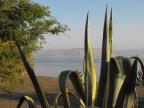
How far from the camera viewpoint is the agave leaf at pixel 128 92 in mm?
1972

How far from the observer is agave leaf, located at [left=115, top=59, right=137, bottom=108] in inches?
77.6

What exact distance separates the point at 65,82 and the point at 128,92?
482mm

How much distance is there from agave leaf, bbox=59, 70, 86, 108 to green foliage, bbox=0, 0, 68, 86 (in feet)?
31.1

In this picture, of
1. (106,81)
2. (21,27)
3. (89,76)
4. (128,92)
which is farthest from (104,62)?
(21,27)

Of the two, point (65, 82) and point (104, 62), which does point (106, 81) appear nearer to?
point (104, 62)

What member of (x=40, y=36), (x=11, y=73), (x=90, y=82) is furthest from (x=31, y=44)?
(x=90, y=82)

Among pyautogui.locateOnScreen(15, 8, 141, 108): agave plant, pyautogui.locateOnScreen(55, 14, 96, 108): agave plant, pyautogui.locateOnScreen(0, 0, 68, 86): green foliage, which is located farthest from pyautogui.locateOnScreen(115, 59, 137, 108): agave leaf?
pyautogui.locateOnScreen(0, 0, 68, 86): green foliage

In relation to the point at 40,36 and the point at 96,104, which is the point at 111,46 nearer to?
the point at 96,104

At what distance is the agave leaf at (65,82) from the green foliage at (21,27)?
9.46 meters

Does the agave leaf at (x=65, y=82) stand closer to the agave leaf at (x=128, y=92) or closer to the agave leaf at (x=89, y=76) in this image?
the agave leaf at (x=89, y=76)

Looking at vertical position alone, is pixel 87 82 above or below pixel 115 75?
below

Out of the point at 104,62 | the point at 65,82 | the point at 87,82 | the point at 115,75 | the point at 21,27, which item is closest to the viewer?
the point at 65,82

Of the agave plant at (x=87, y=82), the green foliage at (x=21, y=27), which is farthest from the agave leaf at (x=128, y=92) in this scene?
the green foliage at (x=21, y=27)

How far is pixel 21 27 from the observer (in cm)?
1356
